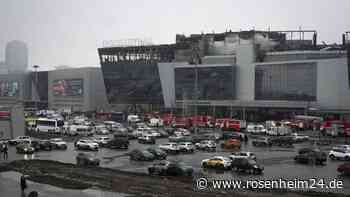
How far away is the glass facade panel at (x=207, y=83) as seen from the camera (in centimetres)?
8894

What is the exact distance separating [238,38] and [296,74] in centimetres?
1969

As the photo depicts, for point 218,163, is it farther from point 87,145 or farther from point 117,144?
point 87,145

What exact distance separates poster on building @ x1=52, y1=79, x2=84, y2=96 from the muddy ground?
8477 centimetres

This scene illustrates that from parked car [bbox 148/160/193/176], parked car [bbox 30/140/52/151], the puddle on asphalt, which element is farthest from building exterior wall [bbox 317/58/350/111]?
the puddle on asphalt

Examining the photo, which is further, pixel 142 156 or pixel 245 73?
pixel 245 73

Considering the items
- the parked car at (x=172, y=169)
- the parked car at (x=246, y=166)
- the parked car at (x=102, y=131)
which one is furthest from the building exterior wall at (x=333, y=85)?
the parked car at (x=172, y=169)

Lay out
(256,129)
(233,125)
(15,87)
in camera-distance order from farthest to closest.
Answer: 1. (15,87)
2. (233,125)
3. (256,129)

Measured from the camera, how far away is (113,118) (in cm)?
8488

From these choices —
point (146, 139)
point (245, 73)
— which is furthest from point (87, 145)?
point (245, 73)

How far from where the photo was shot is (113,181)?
25.0m

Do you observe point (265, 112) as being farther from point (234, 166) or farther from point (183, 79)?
point (234, 166)

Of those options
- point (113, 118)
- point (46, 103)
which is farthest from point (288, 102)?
point (46, 103)

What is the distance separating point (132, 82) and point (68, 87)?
71.6ft

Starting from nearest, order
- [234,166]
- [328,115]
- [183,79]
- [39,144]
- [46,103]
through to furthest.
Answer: [234,166]
[39,144]
[328,115]
[183,79]
[46,103]
